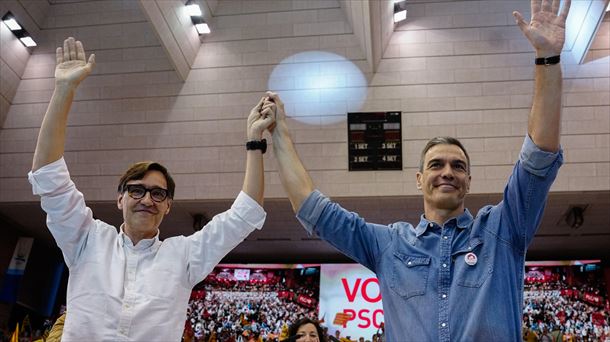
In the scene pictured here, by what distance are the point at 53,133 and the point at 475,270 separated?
4.76 feet

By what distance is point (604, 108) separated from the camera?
32.0ft

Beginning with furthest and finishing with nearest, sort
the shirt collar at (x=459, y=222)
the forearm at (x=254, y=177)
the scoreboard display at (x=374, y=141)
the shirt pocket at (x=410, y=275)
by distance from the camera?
the scoreboard display at (x=374, y=141)
the forearm at (x=254, y=177)
the shirt collar at (x=459, y=222)
the shirt pocket at (x=410, y=275)

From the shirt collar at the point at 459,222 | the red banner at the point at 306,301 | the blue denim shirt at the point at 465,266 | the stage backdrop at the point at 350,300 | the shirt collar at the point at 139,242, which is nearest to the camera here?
the blue denim shirt at the point at 465,266

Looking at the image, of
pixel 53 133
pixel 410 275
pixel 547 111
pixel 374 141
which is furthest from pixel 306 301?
pixel 547 111

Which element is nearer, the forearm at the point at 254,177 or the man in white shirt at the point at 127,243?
the man in white shirt at the point at 127,243

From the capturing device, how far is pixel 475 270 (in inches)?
69.7

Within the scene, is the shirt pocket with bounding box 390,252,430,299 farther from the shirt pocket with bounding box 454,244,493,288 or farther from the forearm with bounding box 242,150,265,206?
the forearm with bounding box 242,150,265,206

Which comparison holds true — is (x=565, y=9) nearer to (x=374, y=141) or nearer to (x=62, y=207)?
(x=62, y=207)

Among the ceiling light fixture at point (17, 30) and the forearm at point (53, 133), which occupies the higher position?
Result: the ceiling light fixture at point (17, 30)

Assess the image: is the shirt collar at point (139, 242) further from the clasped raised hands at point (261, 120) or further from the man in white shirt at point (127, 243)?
the clasped raised hands at point (261, 120)

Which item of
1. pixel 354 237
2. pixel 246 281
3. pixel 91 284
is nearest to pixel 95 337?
pixel 91 284

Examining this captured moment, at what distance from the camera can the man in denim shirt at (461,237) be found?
1.70m

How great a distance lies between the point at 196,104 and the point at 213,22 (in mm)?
1520

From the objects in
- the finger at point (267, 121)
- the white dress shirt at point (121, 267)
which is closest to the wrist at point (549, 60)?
the finger at point (267, 121)
